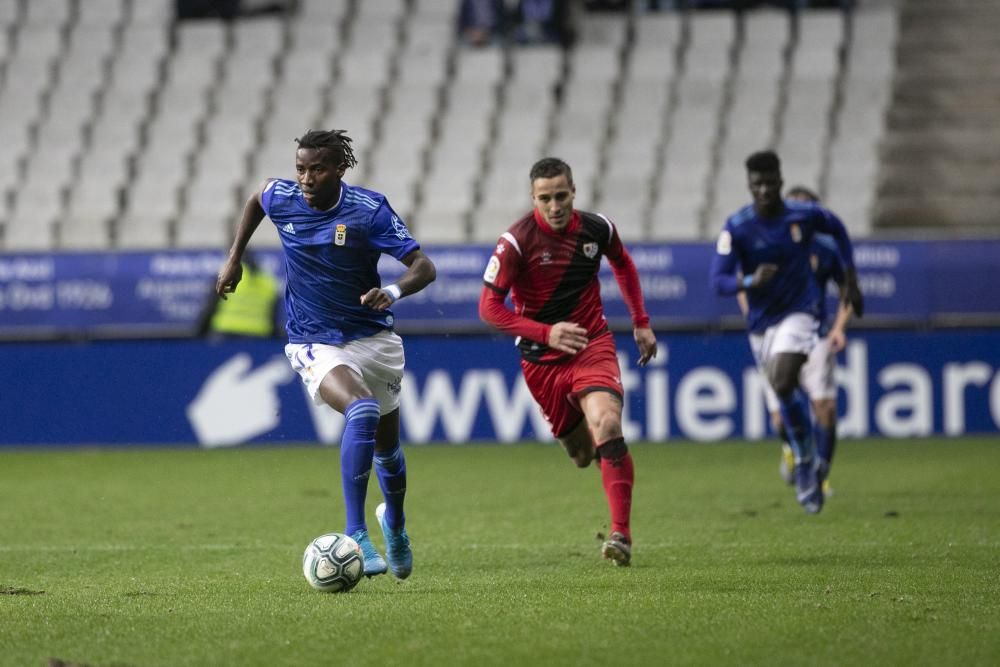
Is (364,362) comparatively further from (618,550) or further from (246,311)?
(246,311)

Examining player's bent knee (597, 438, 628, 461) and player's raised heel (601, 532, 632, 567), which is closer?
player's raised heel (601, 532, 632, 567)

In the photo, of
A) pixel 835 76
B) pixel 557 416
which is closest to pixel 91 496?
pixel 557 416

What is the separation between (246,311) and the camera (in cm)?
1766

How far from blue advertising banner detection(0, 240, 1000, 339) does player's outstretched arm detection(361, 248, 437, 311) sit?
10.7m

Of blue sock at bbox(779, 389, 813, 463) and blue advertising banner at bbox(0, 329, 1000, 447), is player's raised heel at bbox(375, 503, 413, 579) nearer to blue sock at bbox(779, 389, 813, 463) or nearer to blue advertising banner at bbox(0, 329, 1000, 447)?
blue sock at bbox(779, 389, 813, 463)

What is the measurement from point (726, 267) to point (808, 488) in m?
1.53

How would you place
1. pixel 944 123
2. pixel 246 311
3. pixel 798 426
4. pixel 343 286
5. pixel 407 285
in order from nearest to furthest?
pixel 407 285, pixel 343 286, pixel 798 426, pixel 246 311, pixel 944 123

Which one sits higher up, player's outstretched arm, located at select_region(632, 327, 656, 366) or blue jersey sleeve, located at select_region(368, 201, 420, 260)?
blue jersey sleeve, located at select_region(368, 201, 420, 260)

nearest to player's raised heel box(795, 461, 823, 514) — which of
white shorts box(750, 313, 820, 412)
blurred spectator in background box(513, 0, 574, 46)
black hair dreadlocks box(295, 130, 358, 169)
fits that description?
white shorts box(750, 313, 820, 412)

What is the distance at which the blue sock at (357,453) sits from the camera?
7531 millimetres

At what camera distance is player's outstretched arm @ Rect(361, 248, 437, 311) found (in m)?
7.41

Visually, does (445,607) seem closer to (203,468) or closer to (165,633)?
(165,633)

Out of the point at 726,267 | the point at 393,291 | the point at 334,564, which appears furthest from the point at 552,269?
the point at 726,267

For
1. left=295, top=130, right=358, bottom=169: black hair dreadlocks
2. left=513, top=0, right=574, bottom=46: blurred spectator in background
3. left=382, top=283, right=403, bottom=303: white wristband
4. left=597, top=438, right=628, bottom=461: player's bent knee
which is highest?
left=513, top=0, right=574, bottom=46: blurred spectator in background
